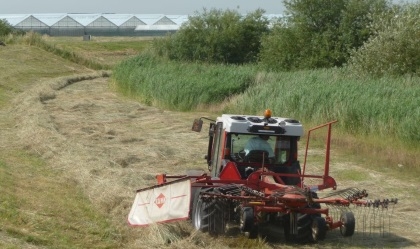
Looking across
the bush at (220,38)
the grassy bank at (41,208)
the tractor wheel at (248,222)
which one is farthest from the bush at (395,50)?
the tractor wheel at (248,222)

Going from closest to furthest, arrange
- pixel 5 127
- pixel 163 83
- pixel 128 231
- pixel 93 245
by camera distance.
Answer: pixel 93 245, pixel 128 231, pixel 5 127, pixel 163 83

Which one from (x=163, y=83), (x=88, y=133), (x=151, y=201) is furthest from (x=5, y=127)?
(x=151, y=201)

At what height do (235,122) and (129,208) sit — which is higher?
(235,122)

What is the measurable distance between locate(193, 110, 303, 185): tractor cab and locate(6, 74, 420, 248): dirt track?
4.37ft

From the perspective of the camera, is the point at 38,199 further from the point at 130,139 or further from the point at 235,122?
the point at 130,139

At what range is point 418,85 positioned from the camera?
23.2 m

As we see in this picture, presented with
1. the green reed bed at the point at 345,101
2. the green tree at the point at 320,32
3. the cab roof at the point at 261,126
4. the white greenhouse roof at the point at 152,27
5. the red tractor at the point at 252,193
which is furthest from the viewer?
the white greenhouse roof at the point at 152,27

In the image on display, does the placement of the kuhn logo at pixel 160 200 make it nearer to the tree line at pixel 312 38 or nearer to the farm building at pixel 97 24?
the tree line at pixel 312 38

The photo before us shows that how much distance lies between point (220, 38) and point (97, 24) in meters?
58.5

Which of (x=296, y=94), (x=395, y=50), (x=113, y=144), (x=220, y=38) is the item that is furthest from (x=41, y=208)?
(x=220, y=38)

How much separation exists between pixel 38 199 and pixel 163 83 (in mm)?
20362

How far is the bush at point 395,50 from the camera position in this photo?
2836 cm

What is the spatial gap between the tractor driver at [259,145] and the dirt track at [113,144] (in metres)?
1.50

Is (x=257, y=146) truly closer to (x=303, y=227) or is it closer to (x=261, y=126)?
(x=261, y=126)
